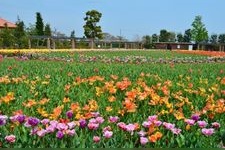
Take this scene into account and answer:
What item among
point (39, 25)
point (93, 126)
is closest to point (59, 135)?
→ point (93, 126)

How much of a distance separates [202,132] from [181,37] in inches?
3728

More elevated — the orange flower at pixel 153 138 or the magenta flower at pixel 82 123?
the magenta flower at pixel 82 123

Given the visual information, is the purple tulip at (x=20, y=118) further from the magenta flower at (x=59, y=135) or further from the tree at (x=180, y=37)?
the tree at (x=180, y=37)

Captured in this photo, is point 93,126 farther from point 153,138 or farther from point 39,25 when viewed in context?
point 39,25

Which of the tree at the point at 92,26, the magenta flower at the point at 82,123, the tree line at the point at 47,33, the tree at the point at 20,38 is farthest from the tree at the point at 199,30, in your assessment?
the magenta flower at the point at 82,123

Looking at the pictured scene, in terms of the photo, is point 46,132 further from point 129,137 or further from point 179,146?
point 179,146

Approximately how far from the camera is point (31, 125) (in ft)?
11.5

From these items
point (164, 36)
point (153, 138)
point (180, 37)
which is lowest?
point (180, 37)

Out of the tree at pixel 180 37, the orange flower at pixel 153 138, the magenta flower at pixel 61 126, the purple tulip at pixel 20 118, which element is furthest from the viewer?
the tree at pixel 180 37

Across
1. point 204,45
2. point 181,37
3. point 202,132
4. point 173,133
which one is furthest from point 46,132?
point 181,37

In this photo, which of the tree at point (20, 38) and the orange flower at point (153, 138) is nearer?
the orange flower at point (153, 138)

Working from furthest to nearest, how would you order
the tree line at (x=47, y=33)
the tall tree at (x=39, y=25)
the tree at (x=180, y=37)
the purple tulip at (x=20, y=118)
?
1. the tree at (x=180, y=37)
2. the tall tree at (x=39, y=25)
3. the tree line at (x=47, y=33)
4. the purple tulip at (x=20, y=118)

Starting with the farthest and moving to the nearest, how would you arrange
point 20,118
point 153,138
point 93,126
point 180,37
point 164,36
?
point 164,36 → point 180,37 → point 20,118 → point 93,126 → point 153,138

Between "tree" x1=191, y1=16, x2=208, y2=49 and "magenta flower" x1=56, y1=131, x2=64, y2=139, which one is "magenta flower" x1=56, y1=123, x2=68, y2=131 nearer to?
"magenta flower" x1=56, y1=131, x2=64, y2=139
